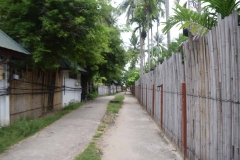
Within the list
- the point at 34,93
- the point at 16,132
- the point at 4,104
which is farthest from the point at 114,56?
the point at 16,132

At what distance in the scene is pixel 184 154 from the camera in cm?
495

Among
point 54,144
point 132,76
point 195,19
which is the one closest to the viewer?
point 195,19

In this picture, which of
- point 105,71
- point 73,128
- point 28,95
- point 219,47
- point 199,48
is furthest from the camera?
point 105,71

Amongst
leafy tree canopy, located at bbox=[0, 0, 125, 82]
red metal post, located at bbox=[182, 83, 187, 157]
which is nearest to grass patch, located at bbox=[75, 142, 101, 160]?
red metal post, located at bbox=[182, 83, 187, 157]

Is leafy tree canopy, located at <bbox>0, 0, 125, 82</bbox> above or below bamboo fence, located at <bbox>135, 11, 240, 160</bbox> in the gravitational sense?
above

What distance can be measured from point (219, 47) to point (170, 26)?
2245 mm

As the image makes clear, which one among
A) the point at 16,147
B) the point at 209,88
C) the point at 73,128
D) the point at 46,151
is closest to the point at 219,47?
the point at 209,88

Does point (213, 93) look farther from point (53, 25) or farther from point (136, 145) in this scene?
point (53, 25)

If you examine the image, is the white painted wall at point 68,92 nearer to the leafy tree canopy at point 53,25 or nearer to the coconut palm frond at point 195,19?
the leafy tree canopy at point 53,25

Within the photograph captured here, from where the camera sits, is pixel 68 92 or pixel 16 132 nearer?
pixel 16 132

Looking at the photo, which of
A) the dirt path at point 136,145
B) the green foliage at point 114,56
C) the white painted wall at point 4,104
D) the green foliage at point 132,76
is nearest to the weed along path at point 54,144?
the dirt path at point 136,145

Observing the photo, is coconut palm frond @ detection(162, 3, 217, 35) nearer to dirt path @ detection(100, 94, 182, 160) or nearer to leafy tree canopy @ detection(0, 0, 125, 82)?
dirt path @ detection(100, 94, 182, 160)

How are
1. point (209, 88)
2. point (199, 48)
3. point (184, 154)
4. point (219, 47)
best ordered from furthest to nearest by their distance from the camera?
point (184, 154), point (199, 48), point (209, 88), point (219, 47)

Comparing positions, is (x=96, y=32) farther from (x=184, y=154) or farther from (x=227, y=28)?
(x=227, y=28)
